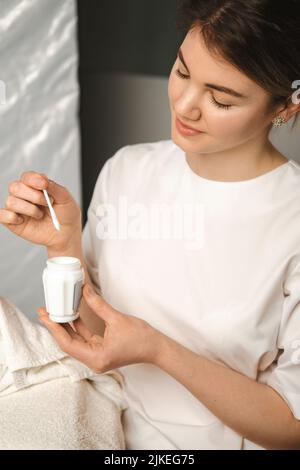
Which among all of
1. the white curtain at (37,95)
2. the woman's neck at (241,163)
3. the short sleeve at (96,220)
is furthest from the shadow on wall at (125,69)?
the woman's neck at (241,163)

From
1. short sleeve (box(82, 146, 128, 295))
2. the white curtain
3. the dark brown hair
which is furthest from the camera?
the white curtain

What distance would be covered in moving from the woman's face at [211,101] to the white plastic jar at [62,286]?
314mm

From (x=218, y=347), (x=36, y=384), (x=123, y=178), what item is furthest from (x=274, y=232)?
(x=36, y=384)

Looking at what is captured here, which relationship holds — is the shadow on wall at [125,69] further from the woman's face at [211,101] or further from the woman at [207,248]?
the woman's face at [211,101]

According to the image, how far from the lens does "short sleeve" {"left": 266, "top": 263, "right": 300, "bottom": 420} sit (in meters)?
0.97

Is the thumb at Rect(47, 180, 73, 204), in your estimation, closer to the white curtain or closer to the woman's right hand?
the woman's right hand

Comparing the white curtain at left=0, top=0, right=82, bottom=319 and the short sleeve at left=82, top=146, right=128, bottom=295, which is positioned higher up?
the white curtain at left=0, top=0, right=82, bottom=319

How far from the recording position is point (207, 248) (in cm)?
112

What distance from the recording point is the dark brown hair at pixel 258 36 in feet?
2.83

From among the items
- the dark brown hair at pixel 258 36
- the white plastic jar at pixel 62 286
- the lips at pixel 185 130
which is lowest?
the white plastic jar at pixel 62 286

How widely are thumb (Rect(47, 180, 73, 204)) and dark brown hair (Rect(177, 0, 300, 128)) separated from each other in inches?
14.3

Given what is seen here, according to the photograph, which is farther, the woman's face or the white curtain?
the white curtain

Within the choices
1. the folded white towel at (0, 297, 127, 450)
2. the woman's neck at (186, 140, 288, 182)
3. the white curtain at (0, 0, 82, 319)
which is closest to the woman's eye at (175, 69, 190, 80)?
the woman's neck at (186, 140, 288, 182)

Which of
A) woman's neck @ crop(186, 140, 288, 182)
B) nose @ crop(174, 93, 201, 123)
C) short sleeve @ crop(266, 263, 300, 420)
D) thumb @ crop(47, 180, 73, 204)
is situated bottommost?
short sleeve @ crop(266, 263, 300, 420)
